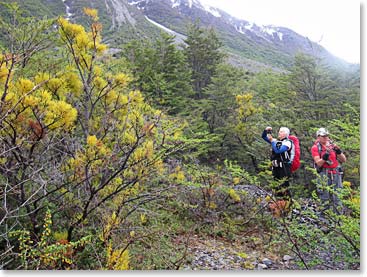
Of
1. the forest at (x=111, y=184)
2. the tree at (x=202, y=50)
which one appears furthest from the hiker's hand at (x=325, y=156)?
the tree at (x=202, y=50)

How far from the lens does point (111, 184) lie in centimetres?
185

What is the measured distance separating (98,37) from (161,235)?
130cm

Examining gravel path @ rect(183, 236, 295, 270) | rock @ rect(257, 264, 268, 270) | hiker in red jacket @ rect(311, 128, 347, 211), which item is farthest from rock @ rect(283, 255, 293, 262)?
hiker in red jacket @ rect(311, 128, 347, 211)

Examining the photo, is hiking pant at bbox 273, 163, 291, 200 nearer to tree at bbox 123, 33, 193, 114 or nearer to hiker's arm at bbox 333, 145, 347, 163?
hiker's arm at bbox 333, 145, 347, 163

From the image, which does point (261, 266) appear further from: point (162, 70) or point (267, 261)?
point (162, 70)

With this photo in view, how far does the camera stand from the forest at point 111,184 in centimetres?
150

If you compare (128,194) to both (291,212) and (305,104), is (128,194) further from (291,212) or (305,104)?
(305,104)

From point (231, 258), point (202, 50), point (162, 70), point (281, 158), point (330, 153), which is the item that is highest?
point (202, 50)

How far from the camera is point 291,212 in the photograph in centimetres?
183

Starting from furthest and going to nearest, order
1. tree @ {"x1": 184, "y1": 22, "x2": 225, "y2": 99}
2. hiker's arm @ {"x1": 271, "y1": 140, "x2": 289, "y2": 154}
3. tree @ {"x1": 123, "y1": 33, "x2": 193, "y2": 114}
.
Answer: tree @ {"x1": 184, "y1": 22, "x2": 225, "y2": 99}, tree @ {"x1": 123, "y1": 33, "x2": 193, "y2": 114}, hiker's arm @ {"x1": 271, "y1": 140, "x2": 289, "y2": 154}

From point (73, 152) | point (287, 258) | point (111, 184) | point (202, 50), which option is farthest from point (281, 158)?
point (202, 50)

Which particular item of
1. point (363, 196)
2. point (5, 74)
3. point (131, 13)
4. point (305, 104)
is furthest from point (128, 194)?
point (131, 13)

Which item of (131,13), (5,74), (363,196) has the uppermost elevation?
(131,13)

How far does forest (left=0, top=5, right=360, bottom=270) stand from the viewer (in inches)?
59.0
